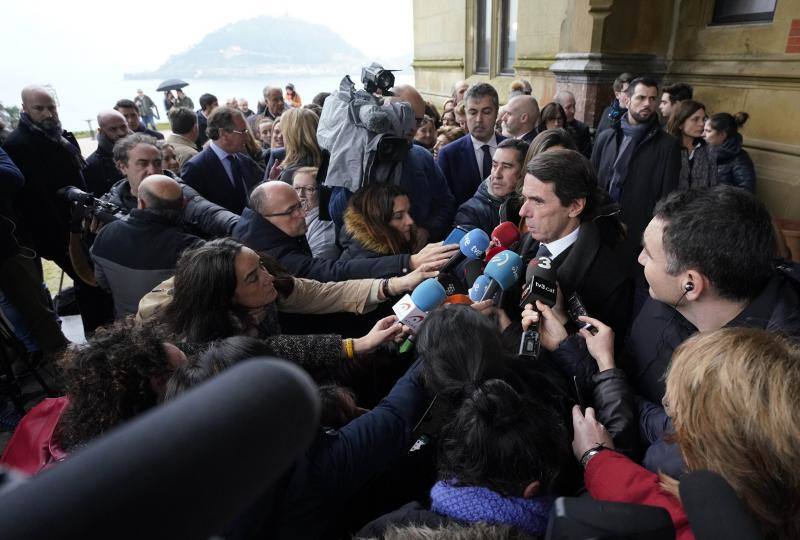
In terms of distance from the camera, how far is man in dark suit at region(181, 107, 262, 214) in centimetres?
368

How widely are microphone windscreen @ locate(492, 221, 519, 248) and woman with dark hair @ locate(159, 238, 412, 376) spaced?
2.43ft

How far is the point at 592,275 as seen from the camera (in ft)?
6.33

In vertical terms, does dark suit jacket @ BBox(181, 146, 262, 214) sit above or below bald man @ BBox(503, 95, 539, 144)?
below

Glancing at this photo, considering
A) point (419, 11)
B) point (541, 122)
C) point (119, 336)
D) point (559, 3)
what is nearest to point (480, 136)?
point (541, 122)

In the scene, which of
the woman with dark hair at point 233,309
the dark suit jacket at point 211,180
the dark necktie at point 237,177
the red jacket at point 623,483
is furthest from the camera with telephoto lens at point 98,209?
the red jacket at point 623,483

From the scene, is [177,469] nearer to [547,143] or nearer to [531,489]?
[531,489]

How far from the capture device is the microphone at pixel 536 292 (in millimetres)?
1624

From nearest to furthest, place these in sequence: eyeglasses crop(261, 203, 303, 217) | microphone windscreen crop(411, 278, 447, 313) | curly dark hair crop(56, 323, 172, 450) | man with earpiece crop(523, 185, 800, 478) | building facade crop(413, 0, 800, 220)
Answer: curly dark hair crop(56, 323, 172, 450), man with earpiece crop(523, 185, 800, 478), microphone windscreen crop(411, 278, 447, 313), eyeglasses crop(261, 203, 303, 217), building facade crop(413, 0, 800, 220)

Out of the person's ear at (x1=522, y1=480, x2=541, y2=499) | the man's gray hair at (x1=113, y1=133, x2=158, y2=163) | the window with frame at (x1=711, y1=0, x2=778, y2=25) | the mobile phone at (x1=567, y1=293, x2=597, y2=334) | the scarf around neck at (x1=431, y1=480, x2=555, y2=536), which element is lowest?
the scarf around neck at (x1=431, y1=480, x2=555, y2=536)

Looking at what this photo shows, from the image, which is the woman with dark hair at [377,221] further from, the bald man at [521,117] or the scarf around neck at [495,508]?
the bald man at [521,117]

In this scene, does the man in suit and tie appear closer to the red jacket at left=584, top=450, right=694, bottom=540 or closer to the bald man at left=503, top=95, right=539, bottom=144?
the bald man at left=503, top=95, right=539, bottom=144

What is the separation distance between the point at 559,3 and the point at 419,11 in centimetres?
611

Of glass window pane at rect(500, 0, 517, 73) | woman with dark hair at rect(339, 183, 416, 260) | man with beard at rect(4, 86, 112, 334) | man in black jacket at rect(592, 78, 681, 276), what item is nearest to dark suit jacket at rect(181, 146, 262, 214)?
man with beard at rect(4, 86, 112, 334)

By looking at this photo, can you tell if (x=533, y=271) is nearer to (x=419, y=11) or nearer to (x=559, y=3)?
(x=559, y=3)
